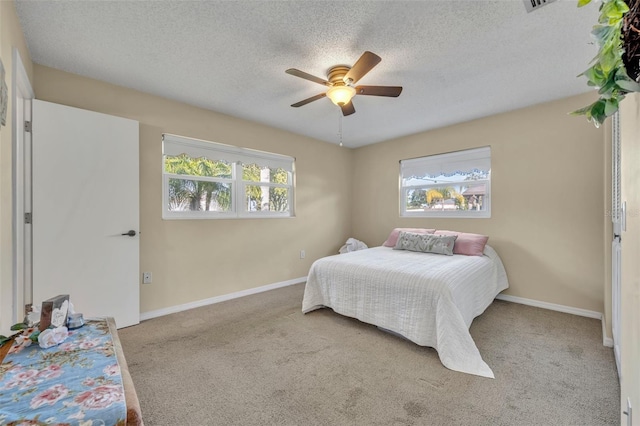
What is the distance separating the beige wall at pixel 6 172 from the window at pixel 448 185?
4415 mm

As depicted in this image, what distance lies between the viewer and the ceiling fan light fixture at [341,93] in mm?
2270

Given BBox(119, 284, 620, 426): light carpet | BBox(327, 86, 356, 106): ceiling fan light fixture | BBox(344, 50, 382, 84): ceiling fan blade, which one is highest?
BBox(344, 50, 382, 84): ceiling fan blade

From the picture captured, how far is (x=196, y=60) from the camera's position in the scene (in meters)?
2.32

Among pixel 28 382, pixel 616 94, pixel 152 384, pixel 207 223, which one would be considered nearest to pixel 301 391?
pixel 152 384

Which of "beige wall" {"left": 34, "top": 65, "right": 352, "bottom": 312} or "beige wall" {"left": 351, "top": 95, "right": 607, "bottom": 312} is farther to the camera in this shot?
"beige wall" {"left": 351, "top": 95, "right": 607, "bottom": 312}

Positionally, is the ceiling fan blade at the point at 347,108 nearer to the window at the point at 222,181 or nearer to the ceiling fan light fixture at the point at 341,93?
the ceiling fan light fixture at the point at 341,93

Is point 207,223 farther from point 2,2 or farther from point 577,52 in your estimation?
point 577,52

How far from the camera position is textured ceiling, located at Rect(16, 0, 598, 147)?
5.78 ft

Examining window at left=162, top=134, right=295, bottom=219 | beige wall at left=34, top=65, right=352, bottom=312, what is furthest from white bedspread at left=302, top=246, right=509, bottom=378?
window at left=162, top=134, right=295, bottom=219

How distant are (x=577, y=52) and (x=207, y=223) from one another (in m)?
3.94

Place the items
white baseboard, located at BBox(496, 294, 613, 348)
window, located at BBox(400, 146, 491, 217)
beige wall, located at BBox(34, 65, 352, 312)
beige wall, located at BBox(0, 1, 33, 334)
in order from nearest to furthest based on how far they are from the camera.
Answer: beige wall, located at BBox(0, 1, 33, 334), beige wall, located at BBox(34, 65, 352, 312), white baseboard, located at BBox(496, 294, 613, 348), window, located at BBox(400, 146, 491, 217)

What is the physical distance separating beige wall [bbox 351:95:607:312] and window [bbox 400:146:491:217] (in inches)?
4.8

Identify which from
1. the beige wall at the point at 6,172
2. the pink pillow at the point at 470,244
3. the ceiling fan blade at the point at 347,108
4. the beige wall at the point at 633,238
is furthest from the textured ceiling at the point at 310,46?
the pink pillow at the point at 470,244

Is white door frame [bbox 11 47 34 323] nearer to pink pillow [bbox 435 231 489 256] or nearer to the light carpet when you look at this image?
the light carpet
